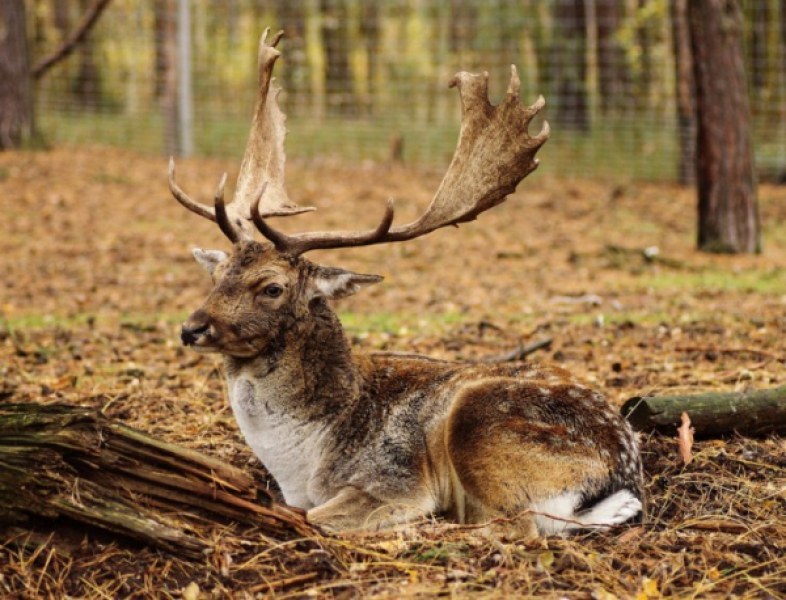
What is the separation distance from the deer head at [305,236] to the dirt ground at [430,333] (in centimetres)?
102

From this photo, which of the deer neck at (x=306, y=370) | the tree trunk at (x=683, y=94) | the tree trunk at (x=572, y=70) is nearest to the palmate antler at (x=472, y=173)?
the deer neck at (x=306, y=370)

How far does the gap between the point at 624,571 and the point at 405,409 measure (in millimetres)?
1541

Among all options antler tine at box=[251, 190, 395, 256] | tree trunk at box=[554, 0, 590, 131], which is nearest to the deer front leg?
antler tine at box=[251, 190, 395, 256]

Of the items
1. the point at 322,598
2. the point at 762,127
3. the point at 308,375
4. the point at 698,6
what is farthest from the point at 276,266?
the point at 762,127

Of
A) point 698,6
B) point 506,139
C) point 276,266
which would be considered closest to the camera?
point 276,266

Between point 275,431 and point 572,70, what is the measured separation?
1599 cm

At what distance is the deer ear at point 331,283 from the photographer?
19.5 ft

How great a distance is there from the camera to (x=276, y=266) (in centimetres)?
588

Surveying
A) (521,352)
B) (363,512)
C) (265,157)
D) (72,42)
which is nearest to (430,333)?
(521,352)

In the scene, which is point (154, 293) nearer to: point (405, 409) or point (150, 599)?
point (405, 409)

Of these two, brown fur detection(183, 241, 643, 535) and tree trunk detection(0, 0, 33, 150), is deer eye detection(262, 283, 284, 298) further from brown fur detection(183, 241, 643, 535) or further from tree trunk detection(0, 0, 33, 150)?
tree trunk detection(0, 0, 33, 150)

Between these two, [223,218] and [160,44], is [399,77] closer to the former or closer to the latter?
[160,44]

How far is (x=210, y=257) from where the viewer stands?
20.4 ft

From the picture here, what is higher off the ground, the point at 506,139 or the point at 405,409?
the point at 506,139
